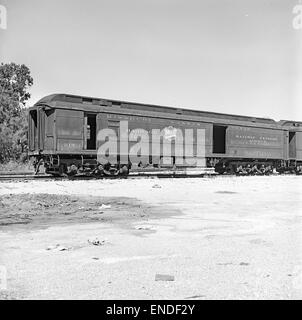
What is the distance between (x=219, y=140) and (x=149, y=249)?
72.1ft

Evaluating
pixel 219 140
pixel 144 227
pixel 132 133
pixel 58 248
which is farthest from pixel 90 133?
pixel 58 248

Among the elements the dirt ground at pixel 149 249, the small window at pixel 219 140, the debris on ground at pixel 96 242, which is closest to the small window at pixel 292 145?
the small window at pixel 219 140

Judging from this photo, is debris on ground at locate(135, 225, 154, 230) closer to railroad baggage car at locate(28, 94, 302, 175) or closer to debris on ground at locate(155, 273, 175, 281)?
debris on ground at locate(155, 273, 175, 281)

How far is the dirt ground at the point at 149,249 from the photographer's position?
13.3 feet

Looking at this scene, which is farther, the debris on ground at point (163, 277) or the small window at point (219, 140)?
the small window at point (219, 140)

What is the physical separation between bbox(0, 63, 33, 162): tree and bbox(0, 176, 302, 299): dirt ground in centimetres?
2446

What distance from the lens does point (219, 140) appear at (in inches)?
1066

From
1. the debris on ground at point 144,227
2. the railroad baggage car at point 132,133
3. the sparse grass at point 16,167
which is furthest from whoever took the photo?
the sparse grass at point 16,167

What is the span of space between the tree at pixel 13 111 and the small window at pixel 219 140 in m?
14.8

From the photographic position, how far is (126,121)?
67.8ft

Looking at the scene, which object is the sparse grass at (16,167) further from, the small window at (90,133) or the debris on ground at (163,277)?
the debris on ground at (163,277)

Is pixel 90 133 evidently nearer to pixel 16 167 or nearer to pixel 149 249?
pixel 16 167

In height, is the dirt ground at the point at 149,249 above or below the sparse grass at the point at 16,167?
below
